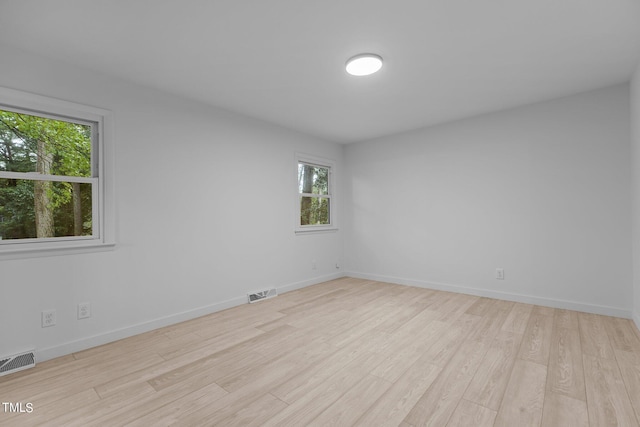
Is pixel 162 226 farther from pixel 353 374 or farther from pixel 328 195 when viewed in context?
pixel 328 195

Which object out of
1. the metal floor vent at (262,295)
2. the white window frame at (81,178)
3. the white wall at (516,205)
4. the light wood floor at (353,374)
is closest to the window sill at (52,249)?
the white window frame at (81,178)

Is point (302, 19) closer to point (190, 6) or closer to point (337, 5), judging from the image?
point (337, 5)

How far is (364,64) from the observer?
8.07ft

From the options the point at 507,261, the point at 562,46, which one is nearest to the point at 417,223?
the point at 507,261

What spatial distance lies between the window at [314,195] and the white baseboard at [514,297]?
1.25 metres

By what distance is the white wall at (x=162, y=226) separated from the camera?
228cm

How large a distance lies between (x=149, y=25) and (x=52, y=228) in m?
1.82

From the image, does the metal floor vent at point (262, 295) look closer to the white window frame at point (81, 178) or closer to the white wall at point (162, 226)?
the white wall at point (162, 226)

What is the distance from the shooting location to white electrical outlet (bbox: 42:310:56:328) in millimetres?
2283

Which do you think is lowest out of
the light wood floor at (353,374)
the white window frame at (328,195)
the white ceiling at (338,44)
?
the light wood floor at (353,374)

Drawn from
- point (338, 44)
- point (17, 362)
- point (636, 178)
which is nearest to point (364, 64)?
point (338, 44)

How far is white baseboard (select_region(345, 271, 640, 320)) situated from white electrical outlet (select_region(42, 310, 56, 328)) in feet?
13.1

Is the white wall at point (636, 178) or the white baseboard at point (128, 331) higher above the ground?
the white wall at point (636, 178)

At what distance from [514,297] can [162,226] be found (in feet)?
13.7
